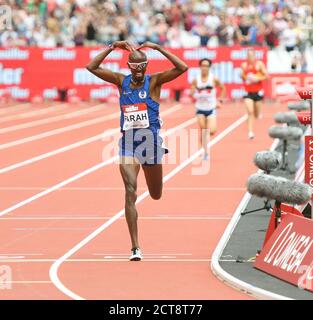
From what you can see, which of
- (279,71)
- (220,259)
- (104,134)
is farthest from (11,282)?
(279,71)

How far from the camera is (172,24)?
1665 inches

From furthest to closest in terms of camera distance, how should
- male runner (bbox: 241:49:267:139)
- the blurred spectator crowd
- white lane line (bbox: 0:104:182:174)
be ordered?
the blurred spectator crowd → male runner (bbox: 241:49:267:139) → white lane line (bbox: 0:104:182:174)

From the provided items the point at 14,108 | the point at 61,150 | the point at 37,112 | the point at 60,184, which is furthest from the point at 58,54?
the point at 60,184

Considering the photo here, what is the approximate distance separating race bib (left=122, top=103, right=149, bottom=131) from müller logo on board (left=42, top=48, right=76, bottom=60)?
27066mm

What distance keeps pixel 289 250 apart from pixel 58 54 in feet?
95.6

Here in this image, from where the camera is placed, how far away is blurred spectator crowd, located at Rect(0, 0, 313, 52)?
41.1 metres

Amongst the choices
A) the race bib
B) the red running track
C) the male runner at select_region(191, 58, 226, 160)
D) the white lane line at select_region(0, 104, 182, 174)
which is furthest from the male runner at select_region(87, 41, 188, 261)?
the male runner at select_region(191, 58, 226, 160)

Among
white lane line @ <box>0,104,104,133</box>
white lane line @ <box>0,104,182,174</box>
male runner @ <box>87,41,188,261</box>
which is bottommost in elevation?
white lane line @ <box>0,104,104,133</box>

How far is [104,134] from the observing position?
1242 inches

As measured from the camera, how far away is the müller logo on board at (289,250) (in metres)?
12.3

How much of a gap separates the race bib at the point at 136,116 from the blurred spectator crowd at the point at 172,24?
2620 centimetres

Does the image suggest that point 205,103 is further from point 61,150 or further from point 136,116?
point 136,116

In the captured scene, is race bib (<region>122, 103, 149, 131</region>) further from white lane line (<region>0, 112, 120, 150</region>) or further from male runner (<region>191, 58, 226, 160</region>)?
white lane line (<region>0, 112, 120, 150</region>)

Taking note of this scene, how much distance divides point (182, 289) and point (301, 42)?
28491mm
